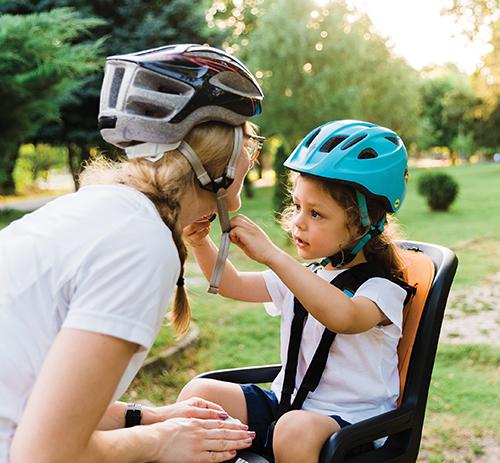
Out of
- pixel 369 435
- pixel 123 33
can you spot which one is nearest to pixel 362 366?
pixel 369 435

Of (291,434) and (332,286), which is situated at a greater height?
(332,286)

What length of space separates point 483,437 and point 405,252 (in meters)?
1.96

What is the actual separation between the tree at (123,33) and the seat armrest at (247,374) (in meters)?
13.7

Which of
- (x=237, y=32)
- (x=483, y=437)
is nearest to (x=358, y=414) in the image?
(x=483, y=437)

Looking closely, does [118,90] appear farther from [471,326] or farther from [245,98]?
[471,326]

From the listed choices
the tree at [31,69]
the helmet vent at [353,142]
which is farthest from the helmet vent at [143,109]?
the tree at [31,69]

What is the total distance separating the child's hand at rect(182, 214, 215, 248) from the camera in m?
2.14

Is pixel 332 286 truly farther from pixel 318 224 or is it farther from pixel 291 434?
pixel 291 434

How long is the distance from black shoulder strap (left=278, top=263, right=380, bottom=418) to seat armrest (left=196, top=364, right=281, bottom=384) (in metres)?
0.25

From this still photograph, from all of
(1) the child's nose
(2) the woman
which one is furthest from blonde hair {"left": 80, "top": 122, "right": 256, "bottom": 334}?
(1) the child's nose

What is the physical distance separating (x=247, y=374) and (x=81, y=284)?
3.87ft

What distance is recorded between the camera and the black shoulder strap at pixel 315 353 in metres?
2.08

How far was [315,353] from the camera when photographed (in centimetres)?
209

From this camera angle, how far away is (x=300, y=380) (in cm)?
218
